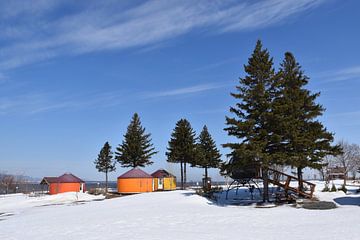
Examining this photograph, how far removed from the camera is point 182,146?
60094 mm

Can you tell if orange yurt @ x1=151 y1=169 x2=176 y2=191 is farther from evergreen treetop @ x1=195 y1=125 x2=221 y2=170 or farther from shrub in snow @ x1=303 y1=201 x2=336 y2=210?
shrub in snow @ x1=303 y1=201 x2=336 y2=210

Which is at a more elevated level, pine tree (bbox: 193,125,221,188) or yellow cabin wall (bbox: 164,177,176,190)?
pine tree (bbox: 193,125,221,188)

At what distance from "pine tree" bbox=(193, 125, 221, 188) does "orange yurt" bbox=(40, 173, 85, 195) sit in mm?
21367

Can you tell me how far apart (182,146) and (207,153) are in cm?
835

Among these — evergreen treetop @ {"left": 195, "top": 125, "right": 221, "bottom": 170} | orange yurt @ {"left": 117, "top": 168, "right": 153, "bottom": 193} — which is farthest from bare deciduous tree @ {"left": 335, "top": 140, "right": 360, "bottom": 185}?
orange yurt @ {"left": 117, "top": 168, "right": 153, "bottom": 193}

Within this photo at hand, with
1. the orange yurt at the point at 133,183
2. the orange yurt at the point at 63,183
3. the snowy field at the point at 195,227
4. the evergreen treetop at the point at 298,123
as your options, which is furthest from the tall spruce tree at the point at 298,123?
the orange yurt at the point at 63,183

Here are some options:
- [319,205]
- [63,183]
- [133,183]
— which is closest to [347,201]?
[319,205]

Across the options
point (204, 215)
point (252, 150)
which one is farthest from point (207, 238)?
point (252, 150)

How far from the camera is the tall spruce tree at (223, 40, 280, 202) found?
88.2 ft

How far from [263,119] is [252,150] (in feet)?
11.7

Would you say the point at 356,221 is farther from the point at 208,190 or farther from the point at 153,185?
the point at 153,185

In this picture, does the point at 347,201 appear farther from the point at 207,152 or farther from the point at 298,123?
the point at 207,152

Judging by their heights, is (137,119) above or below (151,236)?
above

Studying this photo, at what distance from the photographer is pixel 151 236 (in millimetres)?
14773
